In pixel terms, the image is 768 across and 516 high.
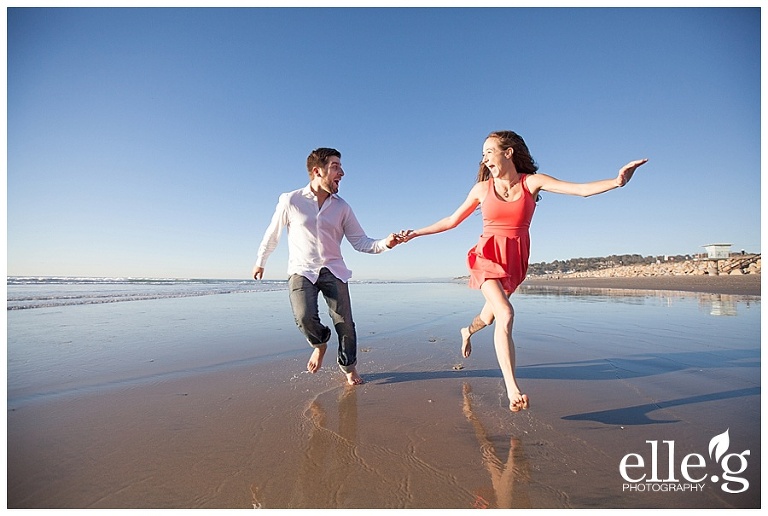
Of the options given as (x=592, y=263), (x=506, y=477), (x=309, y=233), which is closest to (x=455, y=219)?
(x=309, y=233)

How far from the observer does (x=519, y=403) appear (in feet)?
8.73

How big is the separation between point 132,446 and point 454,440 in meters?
1.78

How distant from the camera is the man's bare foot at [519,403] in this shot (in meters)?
2.64

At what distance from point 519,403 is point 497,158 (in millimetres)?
1791

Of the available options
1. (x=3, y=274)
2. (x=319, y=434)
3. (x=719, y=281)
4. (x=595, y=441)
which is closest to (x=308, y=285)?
(x=319, y=434)

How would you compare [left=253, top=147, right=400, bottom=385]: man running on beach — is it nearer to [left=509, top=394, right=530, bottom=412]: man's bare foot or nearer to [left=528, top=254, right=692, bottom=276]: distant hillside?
[left=509, top=394, right=530, bottom=412]: man's bare foot

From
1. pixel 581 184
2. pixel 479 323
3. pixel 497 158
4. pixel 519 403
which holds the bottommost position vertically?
pixel 519 403

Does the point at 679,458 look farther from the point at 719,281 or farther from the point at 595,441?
the point at 719,281

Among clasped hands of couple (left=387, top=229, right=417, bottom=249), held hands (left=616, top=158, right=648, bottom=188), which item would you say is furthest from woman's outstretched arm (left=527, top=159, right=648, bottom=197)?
clasped hands of couple (left=387, top=229, right=417, bottom=249)

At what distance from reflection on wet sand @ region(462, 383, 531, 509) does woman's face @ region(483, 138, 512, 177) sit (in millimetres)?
1910

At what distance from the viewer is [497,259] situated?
3.26m

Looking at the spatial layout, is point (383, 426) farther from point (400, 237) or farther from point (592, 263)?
point (592, 263)

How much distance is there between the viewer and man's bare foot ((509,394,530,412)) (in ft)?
8.67

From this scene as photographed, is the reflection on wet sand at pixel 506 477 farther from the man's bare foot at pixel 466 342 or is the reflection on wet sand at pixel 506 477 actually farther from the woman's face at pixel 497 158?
the woman's face at pixel 497 158
